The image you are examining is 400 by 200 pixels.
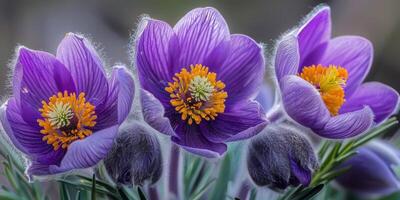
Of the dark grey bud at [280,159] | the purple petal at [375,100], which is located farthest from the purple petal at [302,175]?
the purple petal at [375,100]

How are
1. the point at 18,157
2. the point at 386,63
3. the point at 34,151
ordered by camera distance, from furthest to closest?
the point at 386,63
the point at 18,157
the point at 34,151

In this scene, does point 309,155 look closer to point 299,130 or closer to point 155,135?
point 299,130

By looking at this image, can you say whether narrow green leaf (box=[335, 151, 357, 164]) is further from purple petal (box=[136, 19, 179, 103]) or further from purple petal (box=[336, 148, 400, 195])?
purple petal (box=[136, 19, 179, 103])

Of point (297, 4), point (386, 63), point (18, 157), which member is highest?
point (18, 157)

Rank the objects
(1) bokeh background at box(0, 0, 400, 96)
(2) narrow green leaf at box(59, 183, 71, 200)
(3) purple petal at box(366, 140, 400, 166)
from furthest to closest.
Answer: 1. (1) bokeh background at box(0, 0, 400, 96)
2. (3) purple petal at box(366, 140, 400, 166)
3. (2) narrow green leaf at box(59, 183, 71, 200)

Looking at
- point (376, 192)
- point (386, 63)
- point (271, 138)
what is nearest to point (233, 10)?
point (386, 63)

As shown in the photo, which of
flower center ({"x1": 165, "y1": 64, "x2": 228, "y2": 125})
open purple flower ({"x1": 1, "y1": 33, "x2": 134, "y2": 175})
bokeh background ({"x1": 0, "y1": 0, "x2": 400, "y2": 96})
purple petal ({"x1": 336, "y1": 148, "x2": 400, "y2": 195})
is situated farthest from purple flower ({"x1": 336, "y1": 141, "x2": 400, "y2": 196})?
bokeh background ({"x1": 0, "y1": 0, "x2": 400, "y2": 96})

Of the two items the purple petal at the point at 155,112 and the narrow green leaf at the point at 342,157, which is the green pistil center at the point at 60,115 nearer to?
the purple petal at the point at 155,112
